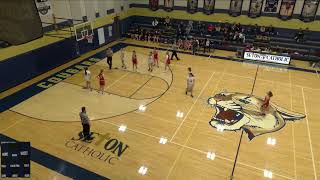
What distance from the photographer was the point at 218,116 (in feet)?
46.6

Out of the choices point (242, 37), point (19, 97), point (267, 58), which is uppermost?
point (242, 37)

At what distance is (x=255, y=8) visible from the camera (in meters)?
24.5

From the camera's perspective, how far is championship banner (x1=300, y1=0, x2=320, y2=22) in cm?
2262

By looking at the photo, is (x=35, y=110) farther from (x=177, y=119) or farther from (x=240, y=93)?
(x=240, y=93)

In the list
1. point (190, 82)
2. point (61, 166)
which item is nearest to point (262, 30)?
point (190, 82)

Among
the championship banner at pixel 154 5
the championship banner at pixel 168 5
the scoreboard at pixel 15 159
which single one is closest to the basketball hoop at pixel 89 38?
the championship banner at pixel 154 5

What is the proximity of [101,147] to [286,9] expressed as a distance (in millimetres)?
20919

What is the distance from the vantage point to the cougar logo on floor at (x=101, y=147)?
36.7ft

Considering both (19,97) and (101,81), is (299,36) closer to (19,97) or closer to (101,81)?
(101,81)

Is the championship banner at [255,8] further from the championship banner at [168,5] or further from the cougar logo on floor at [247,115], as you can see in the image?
the cougar logo on floor at [247,115]

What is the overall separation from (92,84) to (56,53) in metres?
5.05

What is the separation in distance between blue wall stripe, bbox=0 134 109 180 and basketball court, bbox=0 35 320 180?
4 cm

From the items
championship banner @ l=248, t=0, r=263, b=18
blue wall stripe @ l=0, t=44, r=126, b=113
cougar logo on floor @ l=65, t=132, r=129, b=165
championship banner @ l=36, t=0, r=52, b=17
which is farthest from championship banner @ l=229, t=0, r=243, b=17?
cougar logo on floor @ l=65, t=132, r=129, b=165

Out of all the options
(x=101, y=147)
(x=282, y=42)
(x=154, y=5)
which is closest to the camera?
(x=101, y=147)
